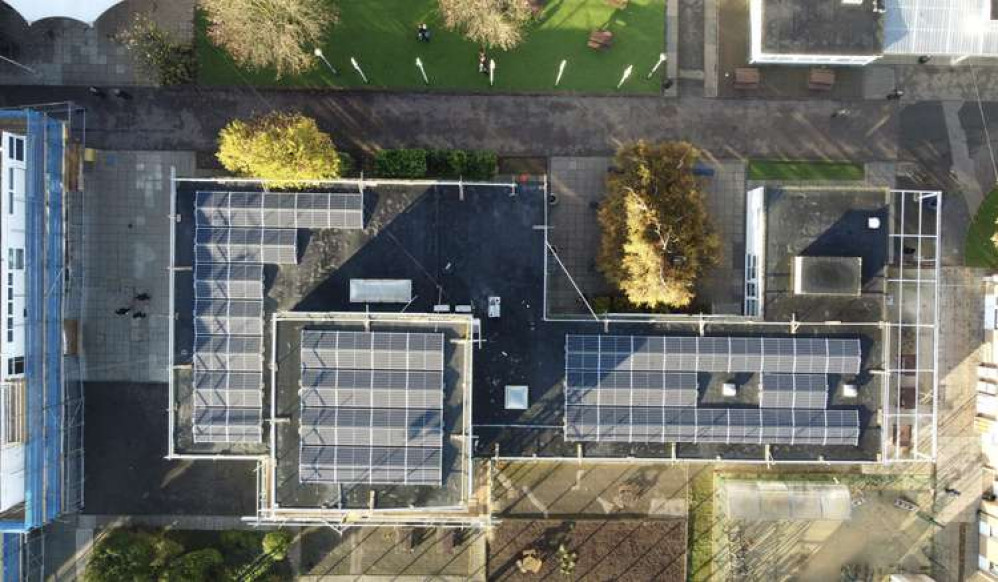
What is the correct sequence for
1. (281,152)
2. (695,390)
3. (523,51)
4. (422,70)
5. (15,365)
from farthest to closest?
(523,51) < (422,70) < (15,365) < (695,390) < (281,152)

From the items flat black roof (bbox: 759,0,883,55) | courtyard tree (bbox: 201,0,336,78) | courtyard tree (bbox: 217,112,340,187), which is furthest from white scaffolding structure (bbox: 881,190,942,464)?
courtyard tree (bbox: 201,0,336,78)

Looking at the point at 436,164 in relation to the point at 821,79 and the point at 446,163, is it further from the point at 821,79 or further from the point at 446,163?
the point at 821,79

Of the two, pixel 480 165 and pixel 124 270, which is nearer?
pixel 480 165

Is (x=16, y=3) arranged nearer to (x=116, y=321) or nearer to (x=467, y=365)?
(x=116, y=321)

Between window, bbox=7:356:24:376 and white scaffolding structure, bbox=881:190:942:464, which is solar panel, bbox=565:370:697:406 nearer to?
A: white scaffolding structure, bbox=881:190:942:464

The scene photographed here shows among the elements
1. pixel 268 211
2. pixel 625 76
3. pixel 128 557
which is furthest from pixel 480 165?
pixel 128 557

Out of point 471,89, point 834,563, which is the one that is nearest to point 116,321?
point 471,89

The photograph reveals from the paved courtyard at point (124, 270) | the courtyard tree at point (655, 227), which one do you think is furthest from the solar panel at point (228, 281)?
the courtyard tree at point (655, 227)
